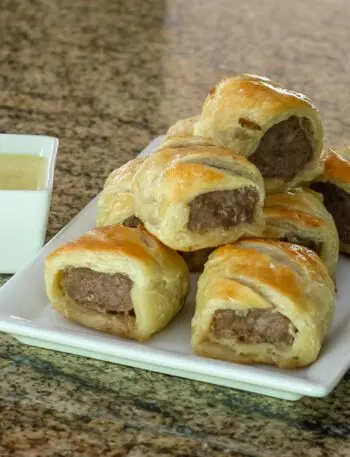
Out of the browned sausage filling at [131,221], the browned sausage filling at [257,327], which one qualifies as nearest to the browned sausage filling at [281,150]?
the browned sausage filling at [131,221]

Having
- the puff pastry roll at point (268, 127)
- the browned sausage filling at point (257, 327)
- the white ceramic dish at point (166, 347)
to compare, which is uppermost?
the puff pastry roll at point (268, 127)

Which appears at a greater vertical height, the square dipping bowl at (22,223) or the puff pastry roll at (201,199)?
the puff pastry roll at (201,199)

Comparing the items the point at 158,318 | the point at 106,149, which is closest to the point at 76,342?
the point at 158,318

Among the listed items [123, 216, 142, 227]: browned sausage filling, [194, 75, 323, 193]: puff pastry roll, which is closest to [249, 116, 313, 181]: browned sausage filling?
[194, 75, 323, 193]: puff pastry roll

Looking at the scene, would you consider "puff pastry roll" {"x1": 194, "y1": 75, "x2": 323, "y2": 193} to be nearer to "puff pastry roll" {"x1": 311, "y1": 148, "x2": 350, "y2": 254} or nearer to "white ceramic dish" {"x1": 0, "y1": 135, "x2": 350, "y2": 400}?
"puff pastry roll" {"x1": 311, "y1": 148, "x2": 350, "y2": 254}

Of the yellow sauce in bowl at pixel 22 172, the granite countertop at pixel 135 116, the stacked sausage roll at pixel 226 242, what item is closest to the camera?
the granite countertop at pixel 135 116

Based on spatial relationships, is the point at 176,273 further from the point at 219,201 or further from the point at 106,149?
the point at 106,149

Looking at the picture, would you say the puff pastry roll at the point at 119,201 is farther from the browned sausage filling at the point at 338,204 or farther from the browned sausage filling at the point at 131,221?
the browned sausage filling at the point at 338,204

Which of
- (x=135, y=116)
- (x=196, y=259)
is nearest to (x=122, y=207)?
(x=196, y=259)
